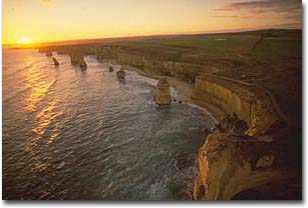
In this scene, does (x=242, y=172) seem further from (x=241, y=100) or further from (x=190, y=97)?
(x=190, y=97)

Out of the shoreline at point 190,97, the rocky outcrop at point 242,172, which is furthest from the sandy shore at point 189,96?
the rocky outcrop at point 242,172


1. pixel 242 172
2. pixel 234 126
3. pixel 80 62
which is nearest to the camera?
pixel 242 172

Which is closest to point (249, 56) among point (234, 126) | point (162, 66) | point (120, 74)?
point (234, 126)

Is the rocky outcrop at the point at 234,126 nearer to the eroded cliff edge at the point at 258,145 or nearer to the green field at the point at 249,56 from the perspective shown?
the eroded cliff edge at the point at 258,145

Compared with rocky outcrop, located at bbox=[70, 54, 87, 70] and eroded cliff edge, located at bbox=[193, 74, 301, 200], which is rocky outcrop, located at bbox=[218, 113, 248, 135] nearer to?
eroded cliff edge, located at bbox=[193, 74, 301, 200]

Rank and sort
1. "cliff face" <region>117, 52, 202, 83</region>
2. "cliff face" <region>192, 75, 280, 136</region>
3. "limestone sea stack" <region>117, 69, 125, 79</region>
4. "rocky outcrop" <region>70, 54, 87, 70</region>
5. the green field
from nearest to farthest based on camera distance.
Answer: the green field, "cliff face" <region>192, 75, 280, 136</region>, "cliff face" <region>117, 52, 202, 83</region>, "limestone sea stack" <region>117, 69, 125, 79</region>, "rocky outcrop" <region>70, 54, 87, 70</region>

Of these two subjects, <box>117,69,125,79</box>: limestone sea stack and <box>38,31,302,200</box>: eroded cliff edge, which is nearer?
<box>38,31,302,200</box>: eroded cliff edge

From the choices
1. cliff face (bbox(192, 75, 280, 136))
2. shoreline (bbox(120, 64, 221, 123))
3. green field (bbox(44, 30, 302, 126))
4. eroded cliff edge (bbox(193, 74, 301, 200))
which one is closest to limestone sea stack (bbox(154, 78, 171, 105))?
shoreline (bbox(120, 64, 221, 123))
